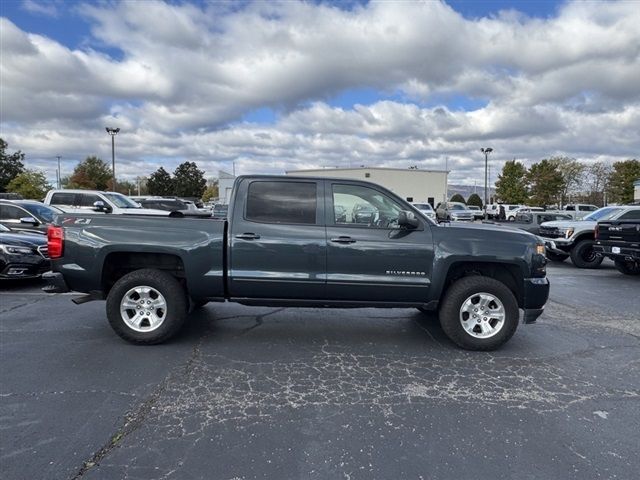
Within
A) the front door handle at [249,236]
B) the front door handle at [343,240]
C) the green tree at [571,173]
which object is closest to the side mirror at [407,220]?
the front door handle at [343,240]

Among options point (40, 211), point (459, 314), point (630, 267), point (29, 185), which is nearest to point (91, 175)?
point (29, 185)

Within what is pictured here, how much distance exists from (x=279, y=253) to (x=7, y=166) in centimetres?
6868

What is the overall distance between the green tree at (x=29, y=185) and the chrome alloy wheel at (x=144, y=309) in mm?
53295

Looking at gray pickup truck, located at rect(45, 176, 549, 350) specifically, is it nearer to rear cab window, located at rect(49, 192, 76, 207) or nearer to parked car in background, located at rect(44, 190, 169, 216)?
parked car in background, located at rect(44, 190, 169, 216)

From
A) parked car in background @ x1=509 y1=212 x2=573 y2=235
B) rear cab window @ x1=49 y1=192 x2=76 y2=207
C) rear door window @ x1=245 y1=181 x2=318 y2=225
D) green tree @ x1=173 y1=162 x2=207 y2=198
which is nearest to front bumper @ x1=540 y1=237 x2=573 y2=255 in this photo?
parked car in background @ x1=509 y1=212 x2=573 y2=235

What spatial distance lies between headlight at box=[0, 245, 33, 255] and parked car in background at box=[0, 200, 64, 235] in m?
3.25

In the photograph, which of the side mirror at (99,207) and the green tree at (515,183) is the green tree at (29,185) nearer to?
the side mirror at (99,207)

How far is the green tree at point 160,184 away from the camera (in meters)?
79.7

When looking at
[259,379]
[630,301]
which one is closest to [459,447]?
[259,379]

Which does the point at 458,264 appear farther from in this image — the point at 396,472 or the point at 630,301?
the point at 630,301

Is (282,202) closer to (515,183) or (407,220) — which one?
(407,220)

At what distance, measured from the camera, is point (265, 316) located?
650 cm

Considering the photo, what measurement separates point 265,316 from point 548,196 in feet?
201

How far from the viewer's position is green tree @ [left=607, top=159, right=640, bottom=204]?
186ft
